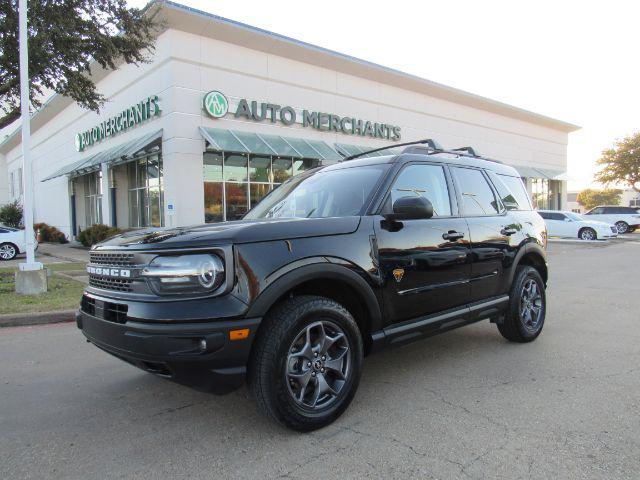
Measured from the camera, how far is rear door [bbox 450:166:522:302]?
441 centimetres

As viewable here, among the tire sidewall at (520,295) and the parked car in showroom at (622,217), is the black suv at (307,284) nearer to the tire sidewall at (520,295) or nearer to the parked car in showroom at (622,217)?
the tire sidewall at (520,295)

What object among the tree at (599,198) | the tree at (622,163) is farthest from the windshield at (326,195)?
the tree at (599,198)

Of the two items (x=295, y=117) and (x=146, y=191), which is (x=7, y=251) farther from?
(x=295, y=117)

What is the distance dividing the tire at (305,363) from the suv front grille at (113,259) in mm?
971

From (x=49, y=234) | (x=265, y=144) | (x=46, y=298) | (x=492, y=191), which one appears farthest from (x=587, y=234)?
(x=49, y=234)

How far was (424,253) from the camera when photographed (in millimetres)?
3832

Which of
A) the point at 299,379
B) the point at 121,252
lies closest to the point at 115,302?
the point at 121,252

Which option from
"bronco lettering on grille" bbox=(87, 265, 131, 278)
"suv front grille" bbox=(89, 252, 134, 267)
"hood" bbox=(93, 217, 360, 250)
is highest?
"hood" bbox=(93, 217, 360, 250)

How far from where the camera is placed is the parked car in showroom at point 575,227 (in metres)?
24.2

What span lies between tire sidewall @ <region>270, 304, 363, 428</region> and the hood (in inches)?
20.0

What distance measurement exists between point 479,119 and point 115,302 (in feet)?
99.3

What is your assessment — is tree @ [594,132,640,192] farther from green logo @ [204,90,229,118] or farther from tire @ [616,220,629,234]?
green logo @ [204,90,229,118]

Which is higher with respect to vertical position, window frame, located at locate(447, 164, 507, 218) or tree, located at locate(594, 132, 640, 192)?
tree, located at locate(594, 132, 640, 192)

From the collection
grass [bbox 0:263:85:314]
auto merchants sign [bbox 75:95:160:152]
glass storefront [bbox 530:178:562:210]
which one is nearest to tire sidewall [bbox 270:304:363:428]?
grass [bbox 0:263:85:314]
